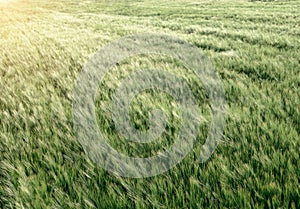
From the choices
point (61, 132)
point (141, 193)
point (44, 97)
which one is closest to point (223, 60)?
point (44, 97)

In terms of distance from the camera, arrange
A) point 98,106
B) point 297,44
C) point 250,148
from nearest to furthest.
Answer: point 250,148 < point 98,106 < point 297,44

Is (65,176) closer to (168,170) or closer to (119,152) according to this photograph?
(119,152)

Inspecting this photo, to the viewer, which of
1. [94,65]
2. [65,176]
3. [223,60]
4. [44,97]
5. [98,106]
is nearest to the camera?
[65,176]

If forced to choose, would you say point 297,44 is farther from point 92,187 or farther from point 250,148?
point 92,187

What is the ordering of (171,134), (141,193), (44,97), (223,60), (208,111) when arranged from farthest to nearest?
(223,60) → (44,97) → (208,111) → (171,134) → (141,193)

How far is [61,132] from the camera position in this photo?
9.02 feet

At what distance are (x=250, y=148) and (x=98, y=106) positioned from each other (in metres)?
1.65

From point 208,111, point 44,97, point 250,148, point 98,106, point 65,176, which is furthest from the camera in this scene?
point 44,97

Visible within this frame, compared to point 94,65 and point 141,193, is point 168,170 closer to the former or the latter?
point 141,193

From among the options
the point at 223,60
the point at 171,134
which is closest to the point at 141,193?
the point at 171,134

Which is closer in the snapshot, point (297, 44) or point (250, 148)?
point (250, 148)

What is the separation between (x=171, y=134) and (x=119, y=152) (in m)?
0.49

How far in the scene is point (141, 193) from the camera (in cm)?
196

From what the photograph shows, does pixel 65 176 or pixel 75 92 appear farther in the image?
pixel 75 92
